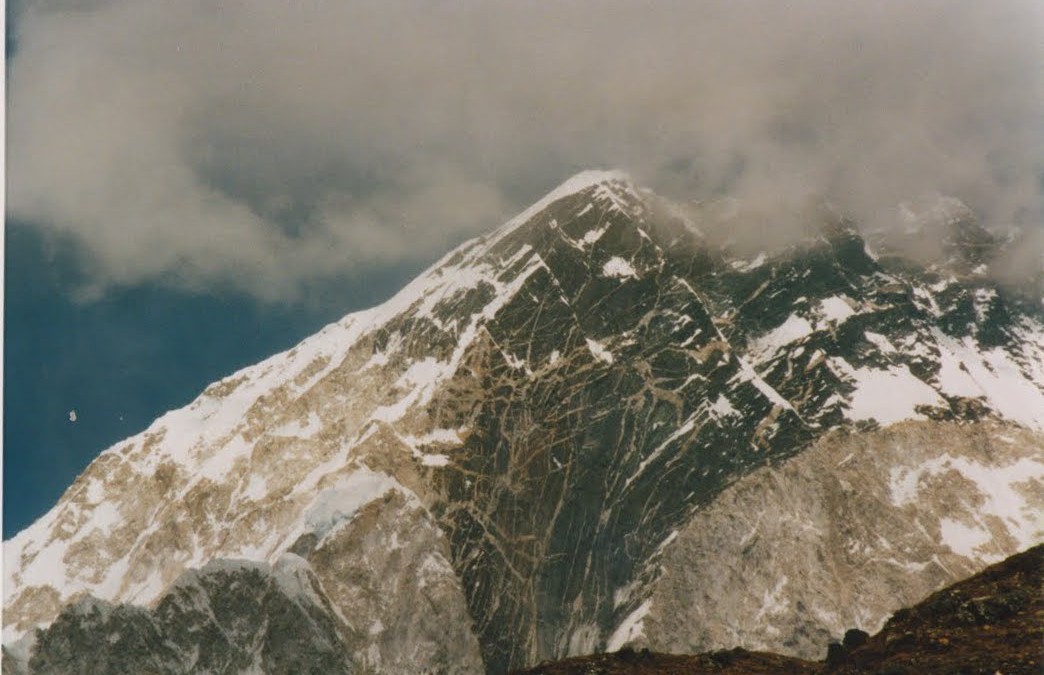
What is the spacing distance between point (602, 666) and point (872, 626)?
17276cm

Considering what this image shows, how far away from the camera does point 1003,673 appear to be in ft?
113

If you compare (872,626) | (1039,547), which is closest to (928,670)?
(1039,547)

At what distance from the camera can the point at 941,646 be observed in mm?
39688

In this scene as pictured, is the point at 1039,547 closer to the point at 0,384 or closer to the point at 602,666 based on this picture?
the point at 602,666

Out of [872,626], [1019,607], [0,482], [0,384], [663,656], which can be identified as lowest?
[872,626]

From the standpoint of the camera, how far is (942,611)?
149 feet

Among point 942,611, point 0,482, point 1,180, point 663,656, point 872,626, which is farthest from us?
point 872,626

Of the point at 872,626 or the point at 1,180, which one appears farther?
the point at 872,626

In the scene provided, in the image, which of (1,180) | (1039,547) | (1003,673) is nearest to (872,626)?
(1039,547)

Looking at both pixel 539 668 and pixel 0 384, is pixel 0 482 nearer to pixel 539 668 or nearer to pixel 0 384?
pixel 0 384

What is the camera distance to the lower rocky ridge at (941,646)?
36688 mm

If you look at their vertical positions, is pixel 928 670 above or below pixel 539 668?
below

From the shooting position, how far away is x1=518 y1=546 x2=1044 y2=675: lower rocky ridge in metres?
36.7

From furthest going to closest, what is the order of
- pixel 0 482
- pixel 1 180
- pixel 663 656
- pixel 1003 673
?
pixel 663 656 < pixel 1 180 < pixel 0 482 < pixel 1003 673
